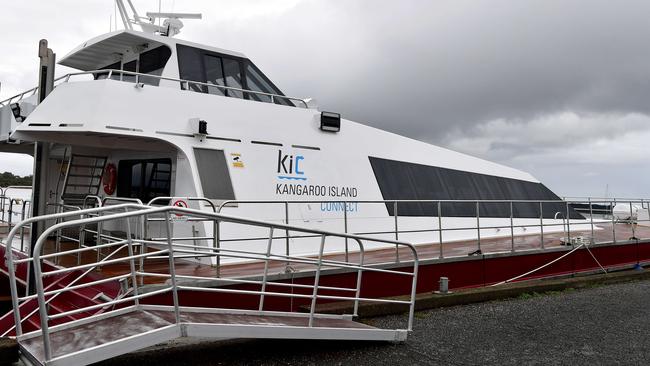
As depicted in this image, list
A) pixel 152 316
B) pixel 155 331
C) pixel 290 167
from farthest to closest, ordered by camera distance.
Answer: pixel 290 167 < pixel 152 316 < pixel 155 331

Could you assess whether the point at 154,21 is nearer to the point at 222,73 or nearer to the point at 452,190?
the point at 222,73

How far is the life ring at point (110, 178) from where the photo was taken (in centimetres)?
842

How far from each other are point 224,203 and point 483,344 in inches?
122

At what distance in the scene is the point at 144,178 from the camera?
801 centimetres

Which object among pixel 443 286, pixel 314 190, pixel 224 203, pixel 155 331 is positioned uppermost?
pixel 314 190

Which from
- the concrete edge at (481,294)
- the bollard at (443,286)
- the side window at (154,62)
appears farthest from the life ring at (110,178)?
the bollard at (443,286)

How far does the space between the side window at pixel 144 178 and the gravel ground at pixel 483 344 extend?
3.42 meters

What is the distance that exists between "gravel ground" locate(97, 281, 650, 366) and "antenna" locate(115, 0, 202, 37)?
5.86 metres

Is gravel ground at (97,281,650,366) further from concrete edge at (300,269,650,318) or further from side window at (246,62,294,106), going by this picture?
side window at (246,62,294,106)

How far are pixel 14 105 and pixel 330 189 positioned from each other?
491 centimetres

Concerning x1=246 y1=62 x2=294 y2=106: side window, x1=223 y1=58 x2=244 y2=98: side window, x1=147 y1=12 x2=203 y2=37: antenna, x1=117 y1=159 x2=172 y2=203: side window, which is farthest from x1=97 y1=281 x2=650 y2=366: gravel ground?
x1=147 y1=12 x2=203 y2=37: antenna

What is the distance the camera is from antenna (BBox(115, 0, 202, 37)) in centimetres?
885

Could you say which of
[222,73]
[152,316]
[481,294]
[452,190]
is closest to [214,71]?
[222,73]

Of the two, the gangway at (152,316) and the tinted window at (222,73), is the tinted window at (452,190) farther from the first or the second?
the gangway at (152,316)
